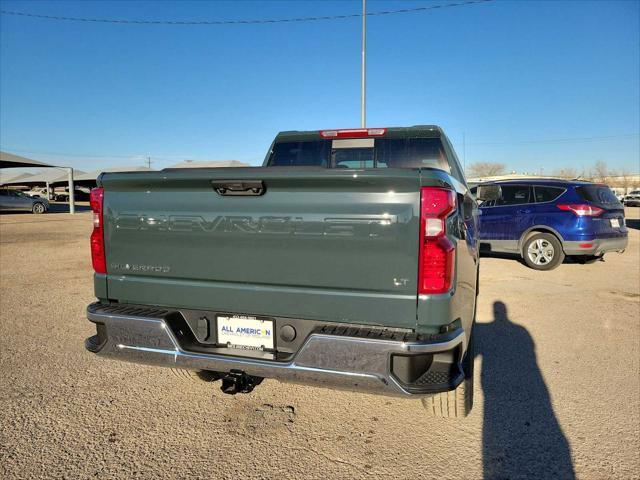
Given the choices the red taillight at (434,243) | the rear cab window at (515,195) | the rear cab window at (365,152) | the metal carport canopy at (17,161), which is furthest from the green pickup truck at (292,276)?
the metal carport canopy at (17,161)

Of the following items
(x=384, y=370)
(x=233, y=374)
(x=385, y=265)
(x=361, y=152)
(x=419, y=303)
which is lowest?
(x=233, y=374)

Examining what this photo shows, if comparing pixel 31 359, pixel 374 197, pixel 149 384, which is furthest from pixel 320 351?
pixel 31 359

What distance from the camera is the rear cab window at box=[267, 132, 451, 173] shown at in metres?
3.95

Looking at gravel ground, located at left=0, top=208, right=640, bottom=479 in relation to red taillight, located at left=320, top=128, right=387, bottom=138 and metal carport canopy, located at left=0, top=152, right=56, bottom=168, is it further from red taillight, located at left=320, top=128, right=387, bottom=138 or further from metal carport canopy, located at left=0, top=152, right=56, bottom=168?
metal carport canopy, located at left=0, top=152, right=56, bottom=168

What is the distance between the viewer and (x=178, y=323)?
2.57 meters

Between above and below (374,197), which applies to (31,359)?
below

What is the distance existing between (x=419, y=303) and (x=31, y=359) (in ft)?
11.8

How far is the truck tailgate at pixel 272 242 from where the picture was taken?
2.14 metres

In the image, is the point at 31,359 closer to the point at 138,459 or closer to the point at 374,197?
the point at 138,459

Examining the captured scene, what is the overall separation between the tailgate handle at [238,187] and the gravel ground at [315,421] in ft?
4.97

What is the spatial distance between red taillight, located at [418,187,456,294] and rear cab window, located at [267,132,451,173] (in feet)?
5.94

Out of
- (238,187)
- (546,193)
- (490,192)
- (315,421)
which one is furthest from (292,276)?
(546,193)

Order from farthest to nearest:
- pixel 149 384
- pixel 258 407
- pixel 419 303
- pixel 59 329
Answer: pixel 59 329, pixel 149 384, pixel 258 407, pixel 419 303

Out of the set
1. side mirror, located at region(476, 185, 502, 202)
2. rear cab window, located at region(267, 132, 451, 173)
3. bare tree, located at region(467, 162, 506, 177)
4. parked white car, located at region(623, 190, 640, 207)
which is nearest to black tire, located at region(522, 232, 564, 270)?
side mirror, located at region(476, 185, 502, 202)
